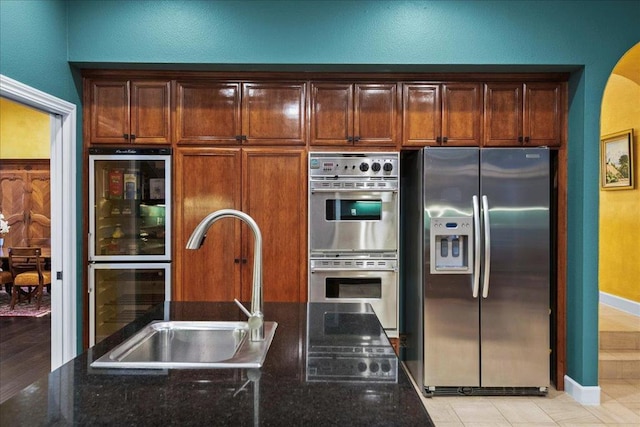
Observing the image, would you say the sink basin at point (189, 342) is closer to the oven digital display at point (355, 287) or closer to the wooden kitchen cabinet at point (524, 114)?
the oven digital display at point (355, 287)

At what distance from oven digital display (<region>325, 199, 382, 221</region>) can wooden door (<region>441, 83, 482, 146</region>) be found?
71cm

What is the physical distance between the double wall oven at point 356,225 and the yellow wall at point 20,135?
600 centimetres

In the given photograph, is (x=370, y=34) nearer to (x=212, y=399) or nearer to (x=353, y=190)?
(x=353, y=190)

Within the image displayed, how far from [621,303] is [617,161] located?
5.03ft

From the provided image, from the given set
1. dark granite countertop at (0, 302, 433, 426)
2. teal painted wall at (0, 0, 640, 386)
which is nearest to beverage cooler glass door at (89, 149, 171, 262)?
teal painted wall at (0, 0, 640, 386)

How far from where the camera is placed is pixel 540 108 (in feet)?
10.8

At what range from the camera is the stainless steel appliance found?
47.5 inches

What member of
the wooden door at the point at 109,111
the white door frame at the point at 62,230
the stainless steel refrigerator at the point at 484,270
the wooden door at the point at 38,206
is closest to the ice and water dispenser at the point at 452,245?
the stainless steel refrigerator at the point at 484,270

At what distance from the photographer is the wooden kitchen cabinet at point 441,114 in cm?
330

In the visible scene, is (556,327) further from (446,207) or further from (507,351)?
(446,207)

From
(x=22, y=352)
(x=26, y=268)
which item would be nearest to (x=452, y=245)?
(x=22, y=352)

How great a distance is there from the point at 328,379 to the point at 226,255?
7.39 ft

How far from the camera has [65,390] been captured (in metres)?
1.10

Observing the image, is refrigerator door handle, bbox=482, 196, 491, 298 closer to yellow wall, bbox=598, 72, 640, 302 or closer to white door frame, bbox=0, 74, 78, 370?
yellow wall, bbox=598, 72, 640, 302
